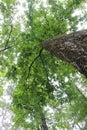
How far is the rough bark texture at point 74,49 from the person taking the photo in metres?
5.25

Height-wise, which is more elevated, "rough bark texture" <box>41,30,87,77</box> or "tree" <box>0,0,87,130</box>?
"tree" <box>0,0,87,130</box>

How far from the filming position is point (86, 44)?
524cm

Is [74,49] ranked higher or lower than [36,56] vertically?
lower

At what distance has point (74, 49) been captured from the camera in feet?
17.7

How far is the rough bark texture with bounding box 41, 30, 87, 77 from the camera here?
5.25 meters

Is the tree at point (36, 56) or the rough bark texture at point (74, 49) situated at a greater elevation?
the tree at point (36, 56)

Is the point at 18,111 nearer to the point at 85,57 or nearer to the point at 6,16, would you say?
the point at 6,16

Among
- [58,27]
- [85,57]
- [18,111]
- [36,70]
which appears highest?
[58,27]

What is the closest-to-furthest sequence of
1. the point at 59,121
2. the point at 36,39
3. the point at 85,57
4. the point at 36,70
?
the point at 85,57, the point at 36,39, the point at 36,70, the point at 59,121

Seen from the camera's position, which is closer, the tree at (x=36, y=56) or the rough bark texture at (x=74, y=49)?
the rough bark texture at (x=74, y=49)

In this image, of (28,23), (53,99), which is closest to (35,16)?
(28,23)

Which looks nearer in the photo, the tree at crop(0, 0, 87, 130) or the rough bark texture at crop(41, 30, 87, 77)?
the rough bark texture at crop(41, 30, 87, 77)

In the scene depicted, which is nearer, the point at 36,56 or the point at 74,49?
the point at 74,49

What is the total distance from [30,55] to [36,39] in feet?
2.20
